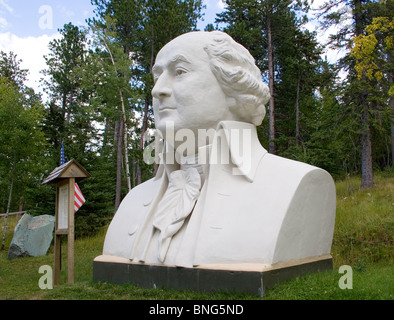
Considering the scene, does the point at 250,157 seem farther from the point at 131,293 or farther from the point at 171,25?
the point at 171,25

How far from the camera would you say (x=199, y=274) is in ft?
13.4

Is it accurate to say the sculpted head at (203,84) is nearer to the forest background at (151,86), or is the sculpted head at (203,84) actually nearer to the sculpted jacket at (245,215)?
the sculpted jacket at (245,215)

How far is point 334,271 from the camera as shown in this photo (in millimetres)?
4797

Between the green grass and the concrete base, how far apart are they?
0.08 m

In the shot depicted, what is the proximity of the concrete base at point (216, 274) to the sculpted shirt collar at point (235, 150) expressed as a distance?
1052 millimetres

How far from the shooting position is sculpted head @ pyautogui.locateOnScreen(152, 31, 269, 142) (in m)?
4.79

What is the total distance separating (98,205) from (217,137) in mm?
9250

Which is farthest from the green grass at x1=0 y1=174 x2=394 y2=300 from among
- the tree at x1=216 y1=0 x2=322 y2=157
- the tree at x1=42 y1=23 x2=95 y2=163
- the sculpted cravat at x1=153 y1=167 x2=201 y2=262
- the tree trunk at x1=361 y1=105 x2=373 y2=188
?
the tree at x1=42 y1=23 x2=95 y2=163

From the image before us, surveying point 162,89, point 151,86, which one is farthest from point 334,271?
point 151,86

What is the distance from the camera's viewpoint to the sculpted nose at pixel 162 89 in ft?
15.9

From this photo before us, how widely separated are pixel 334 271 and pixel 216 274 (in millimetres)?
1661

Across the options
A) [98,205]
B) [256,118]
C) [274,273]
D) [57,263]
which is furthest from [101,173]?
[274,273]

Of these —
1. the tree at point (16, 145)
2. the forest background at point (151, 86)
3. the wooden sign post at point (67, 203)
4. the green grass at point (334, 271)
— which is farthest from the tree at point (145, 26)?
the wooden sign post at point (67, 203)

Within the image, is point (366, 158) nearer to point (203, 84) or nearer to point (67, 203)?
point (203, 84)
